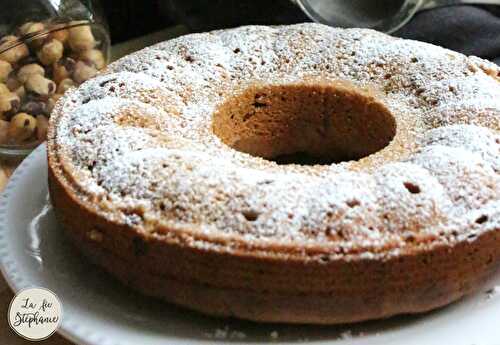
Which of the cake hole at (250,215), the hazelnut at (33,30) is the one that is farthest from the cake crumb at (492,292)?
the hazelnut at (33,30)

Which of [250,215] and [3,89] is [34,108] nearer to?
[3,89]

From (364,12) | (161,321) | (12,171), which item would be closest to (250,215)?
(161,321)

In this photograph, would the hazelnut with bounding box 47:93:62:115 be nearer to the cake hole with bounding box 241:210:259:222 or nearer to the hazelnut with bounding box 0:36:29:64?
the hazelnut with bounding box 0:36:29:64

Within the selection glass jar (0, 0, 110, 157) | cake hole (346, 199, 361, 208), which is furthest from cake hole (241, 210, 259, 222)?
glass jar (0, 0, 110, 157)

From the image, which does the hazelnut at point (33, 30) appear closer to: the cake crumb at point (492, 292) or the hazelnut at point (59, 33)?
the hazelnut at point (59, 33)

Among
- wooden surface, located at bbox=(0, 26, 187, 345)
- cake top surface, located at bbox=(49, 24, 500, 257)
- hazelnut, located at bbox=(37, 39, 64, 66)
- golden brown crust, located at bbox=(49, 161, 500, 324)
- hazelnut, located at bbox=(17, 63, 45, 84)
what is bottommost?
wooden surface, located at bbox=(0, 26, 187, 345)
